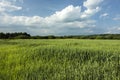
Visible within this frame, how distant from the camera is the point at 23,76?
6637mm

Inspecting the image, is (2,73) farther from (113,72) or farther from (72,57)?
(113,72)

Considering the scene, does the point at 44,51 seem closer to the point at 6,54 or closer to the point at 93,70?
the point at 6,54

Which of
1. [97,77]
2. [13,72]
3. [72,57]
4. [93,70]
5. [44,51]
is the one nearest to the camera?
[97,77]

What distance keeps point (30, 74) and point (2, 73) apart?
117cm

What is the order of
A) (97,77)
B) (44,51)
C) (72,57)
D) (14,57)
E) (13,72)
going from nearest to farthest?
(97,77)
(13,72)
(72,57)
(14,57)
(44,51)

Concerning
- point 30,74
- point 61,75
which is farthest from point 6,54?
point 61,75

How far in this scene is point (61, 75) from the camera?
241 inches

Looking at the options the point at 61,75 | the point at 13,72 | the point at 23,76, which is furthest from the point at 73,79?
the point at 13,72

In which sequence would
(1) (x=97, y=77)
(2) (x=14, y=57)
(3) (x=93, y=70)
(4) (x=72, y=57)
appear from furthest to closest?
(2) (x=14, y=57) < (4) (x=72, y=57) < (3) (x=93, y=70) < (1) (x=97, y=77)

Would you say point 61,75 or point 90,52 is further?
point 90,52

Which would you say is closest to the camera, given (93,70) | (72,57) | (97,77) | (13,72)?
(97,77)

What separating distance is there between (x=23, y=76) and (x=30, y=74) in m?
0.25

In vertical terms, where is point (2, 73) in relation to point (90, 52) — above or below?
below

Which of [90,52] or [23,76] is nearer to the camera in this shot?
[23,76]
